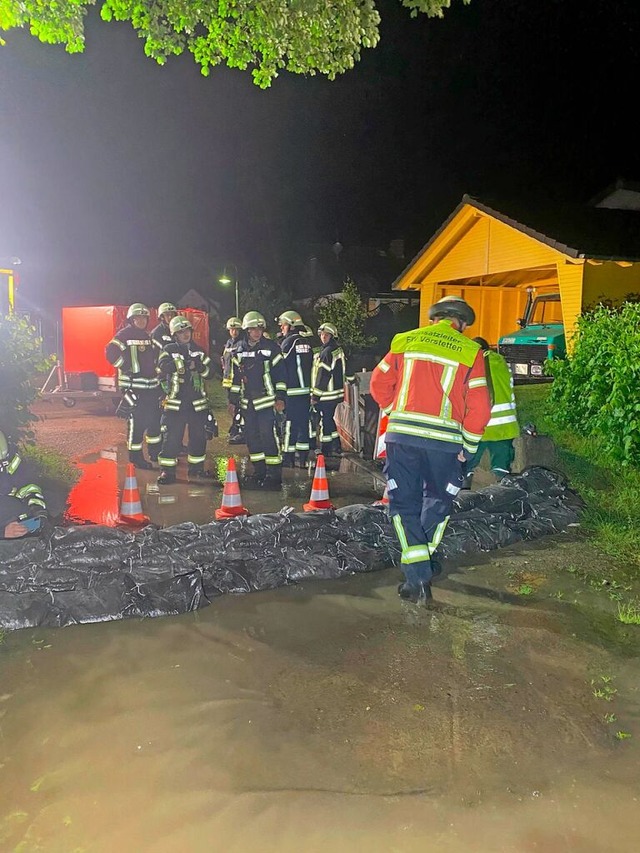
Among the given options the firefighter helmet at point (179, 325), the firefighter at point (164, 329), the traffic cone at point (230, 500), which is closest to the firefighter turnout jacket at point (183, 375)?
the firefighter helmet at point (179, 325)

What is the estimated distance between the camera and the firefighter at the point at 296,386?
8.70 meters

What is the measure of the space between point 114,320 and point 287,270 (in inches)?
863

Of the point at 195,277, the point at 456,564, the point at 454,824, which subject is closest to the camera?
the point at 454,824

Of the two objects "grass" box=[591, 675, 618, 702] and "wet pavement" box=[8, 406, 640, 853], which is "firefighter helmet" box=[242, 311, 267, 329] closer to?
"wet pavement" box=[8, 406, 640, 853]

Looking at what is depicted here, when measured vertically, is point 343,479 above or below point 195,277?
below

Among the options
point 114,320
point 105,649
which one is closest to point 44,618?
point 105,649

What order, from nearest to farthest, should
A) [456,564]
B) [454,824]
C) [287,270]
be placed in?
[454,824] → [456,564] → [287,270]

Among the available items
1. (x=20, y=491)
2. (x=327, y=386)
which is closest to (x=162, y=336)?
(x=327, y=386)

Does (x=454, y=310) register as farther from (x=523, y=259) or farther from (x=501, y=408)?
A: (x=523, y=259)

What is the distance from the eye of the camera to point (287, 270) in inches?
1545

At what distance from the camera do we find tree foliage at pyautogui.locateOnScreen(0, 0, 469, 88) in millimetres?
5305

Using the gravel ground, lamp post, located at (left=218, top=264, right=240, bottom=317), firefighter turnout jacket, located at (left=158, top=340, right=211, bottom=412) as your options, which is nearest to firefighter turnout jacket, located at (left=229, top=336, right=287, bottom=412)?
firefighter turnout jacket, located at (left=158, top=340, right=211, bottom=412)

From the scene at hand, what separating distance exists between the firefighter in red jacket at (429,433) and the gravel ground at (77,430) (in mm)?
5742

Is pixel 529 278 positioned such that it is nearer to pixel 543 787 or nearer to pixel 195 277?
pixel 543 787
